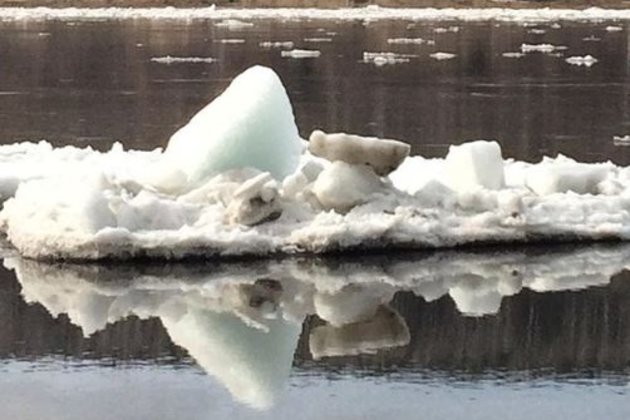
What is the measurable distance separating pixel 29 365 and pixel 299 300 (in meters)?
1.46

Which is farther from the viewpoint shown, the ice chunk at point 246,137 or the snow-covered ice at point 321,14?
the snow-covered ice at point 321,14

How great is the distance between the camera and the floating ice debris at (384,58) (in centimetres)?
2094

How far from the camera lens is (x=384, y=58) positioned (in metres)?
21.3

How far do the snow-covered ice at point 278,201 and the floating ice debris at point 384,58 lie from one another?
41.4ft

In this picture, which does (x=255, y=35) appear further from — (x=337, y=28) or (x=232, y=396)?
(x=232, y=396)

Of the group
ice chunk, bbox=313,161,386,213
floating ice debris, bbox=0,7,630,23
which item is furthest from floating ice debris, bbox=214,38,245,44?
ice chunk, bbox=313,161,386,213

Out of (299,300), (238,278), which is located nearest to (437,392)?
(299,300)

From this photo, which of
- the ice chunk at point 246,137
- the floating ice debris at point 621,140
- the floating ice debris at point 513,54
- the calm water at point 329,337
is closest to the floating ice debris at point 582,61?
the floating ice debris at point 513,54

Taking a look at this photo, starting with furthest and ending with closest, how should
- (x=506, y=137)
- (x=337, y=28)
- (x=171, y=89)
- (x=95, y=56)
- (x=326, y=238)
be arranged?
1. (x=337, y=28)
2. (x=95, y=56)
3. (x=171, y=89)
4. (x=506, y=137)
5. (x=326, y=238)

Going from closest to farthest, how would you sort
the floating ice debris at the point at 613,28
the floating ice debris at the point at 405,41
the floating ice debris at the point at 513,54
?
the floating ice debris at the point at 513,54, the floating ice debris at the point at 405,41, the floating ice debris at the point at 613,28

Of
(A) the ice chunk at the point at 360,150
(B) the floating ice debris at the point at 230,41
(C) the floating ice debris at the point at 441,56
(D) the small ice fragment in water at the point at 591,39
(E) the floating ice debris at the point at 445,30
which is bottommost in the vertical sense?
(E) the floating ice debris at the point at 445,30

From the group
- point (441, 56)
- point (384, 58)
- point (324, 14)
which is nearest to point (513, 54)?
point (441, 56)

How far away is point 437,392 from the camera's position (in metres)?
5.18

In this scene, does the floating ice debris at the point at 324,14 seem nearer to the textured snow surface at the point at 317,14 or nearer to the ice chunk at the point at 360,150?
the textured snow surface at the point at 317,14
